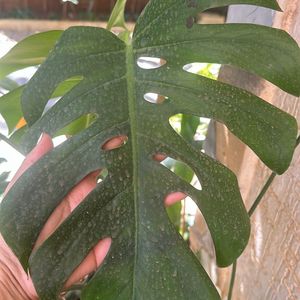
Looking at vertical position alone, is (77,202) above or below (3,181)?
above

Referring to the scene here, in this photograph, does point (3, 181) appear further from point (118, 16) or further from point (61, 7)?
point (61, 7)

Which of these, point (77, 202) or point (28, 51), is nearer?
point (77, 202)

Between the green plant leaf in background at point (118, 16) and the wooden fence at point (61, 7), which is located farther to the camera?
the wooden fence at point (61, 7)

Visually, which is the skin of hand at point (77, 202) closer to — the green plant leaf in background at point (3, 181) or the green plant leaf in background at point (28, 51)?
the green plant leaf in background at point (28, 51)

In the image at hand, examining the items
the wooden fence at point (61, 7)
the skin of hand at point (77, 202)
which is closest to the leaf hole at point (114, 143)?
the skin of hand at point (77, 202)

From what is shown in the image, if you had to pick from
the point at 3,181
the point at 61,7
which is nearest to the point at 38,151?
the point at 3,181

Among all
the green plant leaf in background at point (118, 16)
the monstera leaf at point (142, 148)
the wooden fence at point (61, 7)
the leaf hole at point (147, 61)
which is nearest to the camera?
the monstera leaf at point (142, 148)

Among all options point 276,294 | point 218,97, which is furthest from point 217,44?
point 276,294
